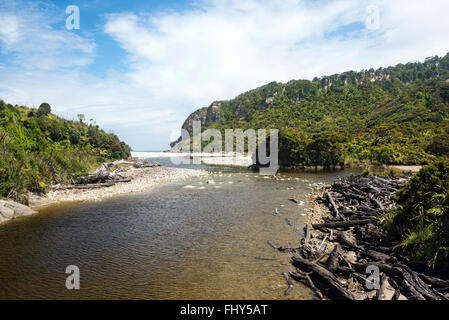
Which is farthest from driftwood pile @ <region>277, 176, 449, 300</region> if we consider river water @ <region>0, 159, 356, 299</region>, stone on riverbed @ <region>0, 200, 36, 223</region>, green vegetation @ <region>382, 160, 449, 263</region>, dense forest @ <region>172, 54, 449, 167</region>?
dense forest @ <region>172, 54, 449, 167</region>

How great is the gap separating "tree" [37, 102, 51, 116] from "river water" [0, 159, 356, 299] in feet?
288

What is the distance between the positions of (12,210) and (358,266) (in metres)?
27.5

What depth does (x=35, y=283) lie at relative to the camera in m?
10.6

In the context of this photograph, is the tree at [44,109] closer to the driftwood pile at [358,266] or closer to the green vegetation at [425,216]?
the driftwood pile at [358,266]

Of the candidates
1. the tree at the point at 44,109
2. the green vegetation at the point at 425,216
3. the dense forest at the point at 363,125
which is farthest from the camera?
the tree at the point at 44,109

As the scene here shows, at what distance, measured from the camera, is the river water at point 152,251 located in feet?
32.9

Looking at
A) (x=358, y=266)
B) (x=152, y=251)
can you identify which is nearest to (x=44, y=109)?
(x=152, y=251)

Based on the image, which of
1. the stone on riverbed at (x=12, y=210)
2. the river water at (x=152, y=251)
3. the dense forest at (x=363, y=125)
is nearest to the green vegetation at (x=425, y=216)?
the river water at (x=152, y=251)

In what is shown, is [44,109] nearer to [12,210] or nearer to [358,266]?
[12,210]

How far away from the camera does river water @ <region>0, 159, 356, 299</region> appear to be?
10.0 meters

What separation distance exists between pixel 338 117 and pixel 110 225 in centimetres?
14915

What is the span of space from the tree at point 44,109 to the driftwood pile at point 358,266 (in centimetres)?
11049

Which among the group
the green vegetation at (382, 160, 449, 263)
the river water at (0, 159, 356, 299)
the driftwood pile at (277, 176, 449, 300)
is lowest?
the river water at (0, 159, 356, 299)

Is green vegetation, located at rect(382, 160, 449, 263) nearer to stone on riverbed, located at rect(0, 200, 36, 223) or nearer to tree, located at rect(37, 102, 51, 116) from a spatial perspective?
stone on riverbed, located at rect(0, 200, 36, 223)
